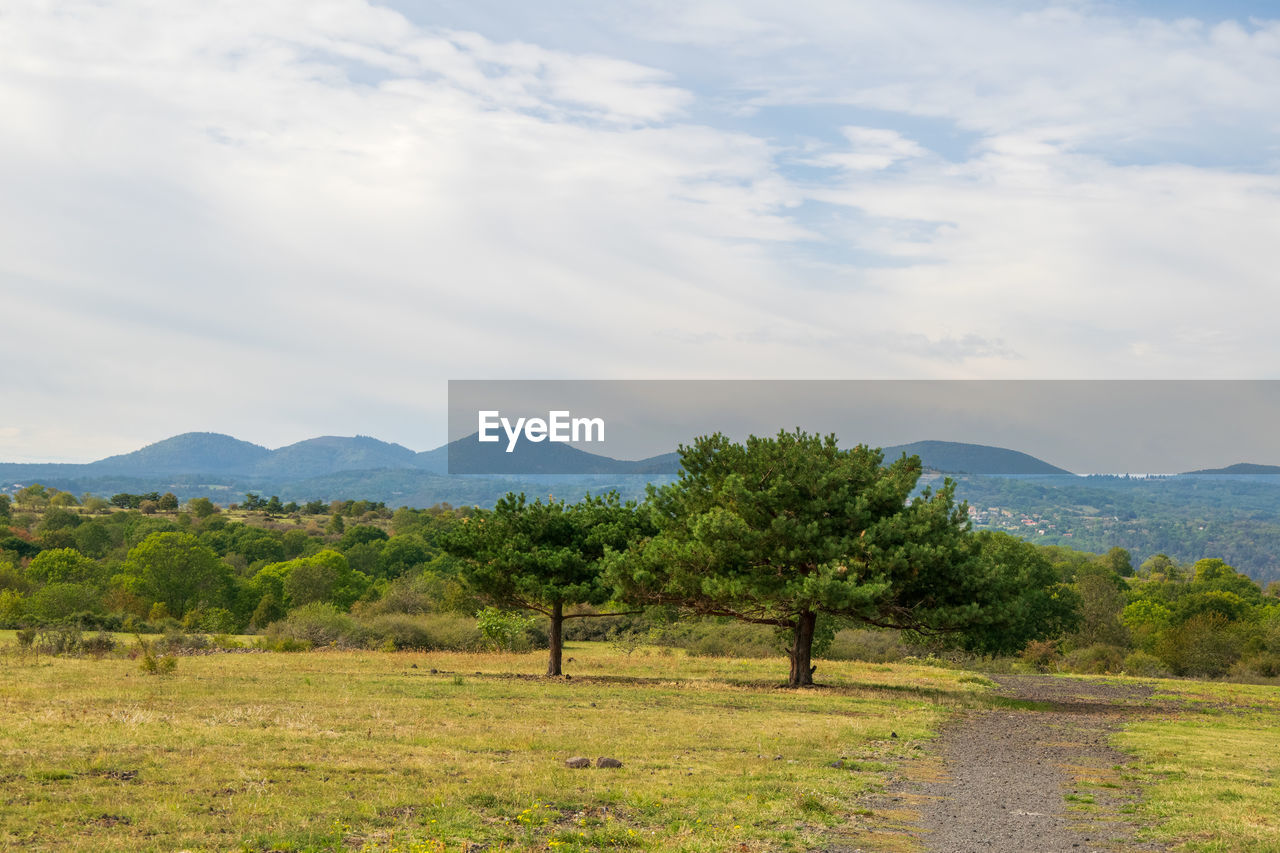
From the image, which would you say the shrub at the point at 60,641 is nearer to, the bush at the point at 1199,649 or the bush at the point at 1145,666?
the bush at the point at 1145,666

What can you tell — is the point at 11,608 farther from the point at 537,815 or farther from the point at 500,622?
the point at 537,815

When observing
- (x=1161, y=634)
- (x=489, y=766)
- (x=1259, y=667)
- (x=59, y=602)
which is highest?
(x=489, y=766)

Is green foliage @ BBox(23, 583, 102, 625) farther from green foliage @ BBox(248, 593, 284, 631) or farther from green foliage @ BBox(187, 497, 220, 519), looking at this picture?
green foliage @ BBox(187, 497, 220, 519)

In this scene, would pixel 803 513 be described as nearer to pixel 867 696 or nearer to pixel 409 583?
pixel 867 696

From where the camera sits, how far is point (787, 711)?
939 inches

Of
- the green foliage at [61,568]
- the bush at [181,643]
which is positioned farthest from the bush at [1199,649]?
the green foliage at [61,568]

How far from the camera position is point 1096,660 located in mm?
61688

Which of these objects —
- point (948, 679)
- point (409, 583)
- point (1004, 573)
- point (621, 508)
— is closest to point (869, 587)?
point (1004, 573)

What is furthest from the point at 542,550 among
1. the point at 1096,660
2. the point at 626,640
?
the point at 1096,660

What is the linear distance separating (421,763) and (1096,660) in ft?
191

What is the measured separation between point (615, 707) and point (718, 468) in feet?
35.6

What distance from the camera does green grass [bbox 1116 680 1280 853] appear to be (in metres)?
10.8

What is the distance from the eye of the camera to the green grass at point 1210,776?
10.8 meters

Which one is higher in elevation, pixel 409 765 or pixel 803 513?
pixel 803 513
